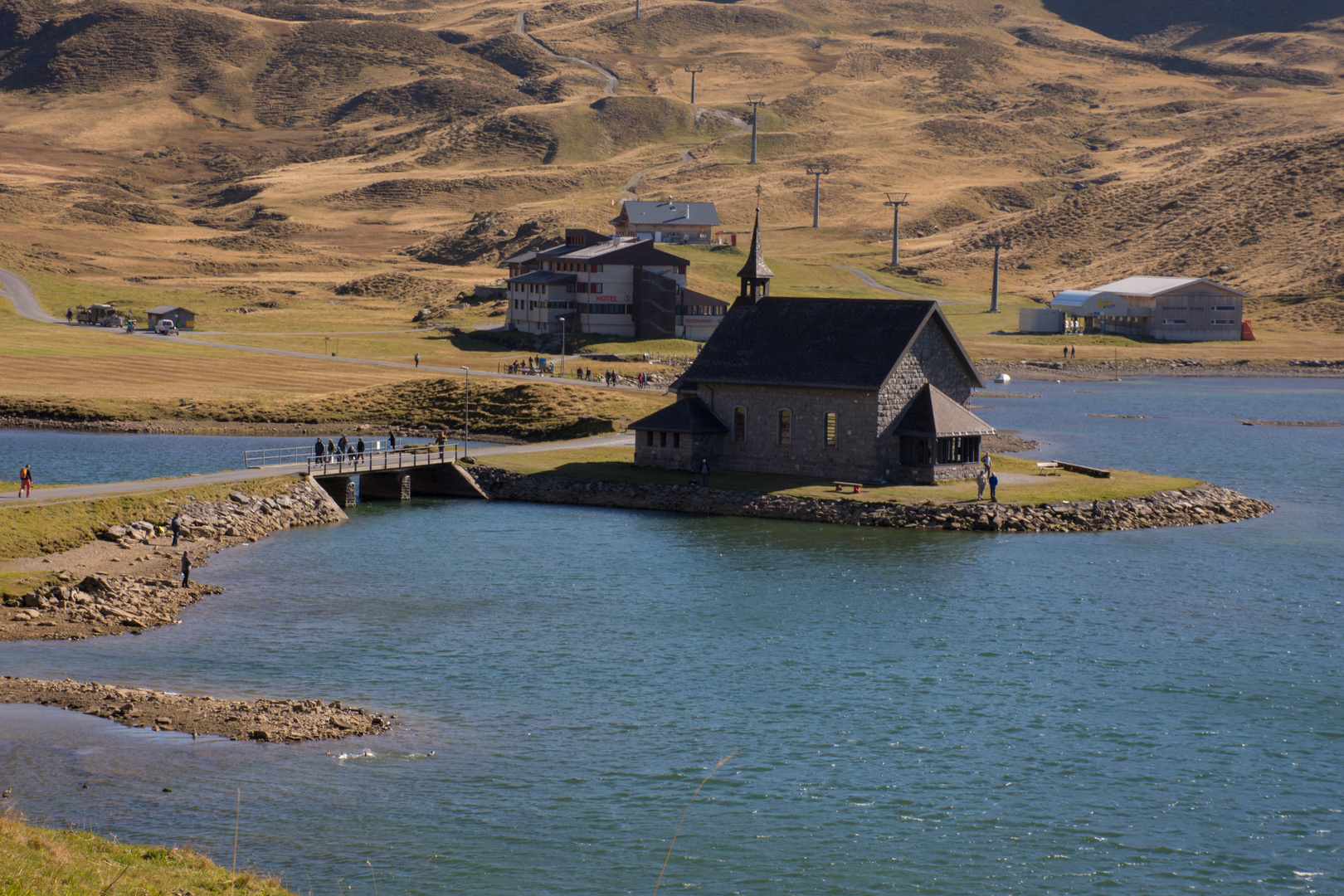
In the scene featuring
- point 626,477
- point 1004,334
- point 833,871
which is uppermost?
point 1004,334

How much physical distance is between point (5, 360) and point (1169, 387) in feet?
362

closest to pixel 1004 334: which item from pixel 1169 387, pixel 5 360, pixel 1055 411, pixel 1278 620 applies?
pixel 1169 387

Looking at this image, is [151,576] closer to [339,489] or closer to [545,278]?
[339,489]

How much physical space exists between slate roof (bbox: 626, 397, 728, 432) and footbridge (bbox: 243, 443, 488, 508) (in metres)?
9.69

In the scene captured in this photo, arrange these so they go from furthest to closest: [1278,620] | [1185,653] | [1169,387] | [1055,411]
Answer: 1. [1169,387]
2. [1055,411]
3. [1278,620]
4. [1185,653]

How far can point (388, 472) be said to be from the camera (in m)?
76.6

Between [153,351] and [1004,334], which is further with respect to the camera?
[1004,334]

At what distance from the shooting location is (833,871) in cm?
2898

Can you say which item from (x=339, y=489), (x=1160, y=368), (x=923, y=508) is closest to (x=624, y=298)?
(x=1160, y=368)

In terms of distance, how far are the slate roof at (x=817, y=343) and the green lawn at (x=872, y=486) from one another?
16.3ft

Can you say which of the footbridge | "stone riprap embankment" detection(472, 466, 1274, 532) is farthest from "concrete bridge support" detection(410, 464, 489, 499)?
"stone riprap embankment" detection(472, 466, 1274, 532)

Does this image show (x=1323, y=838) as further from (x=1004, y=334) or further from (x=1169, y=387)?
(x=1004, y=334)

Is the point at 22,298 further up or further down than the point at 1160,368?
further up

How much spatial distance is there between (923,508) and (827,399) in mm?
8920
